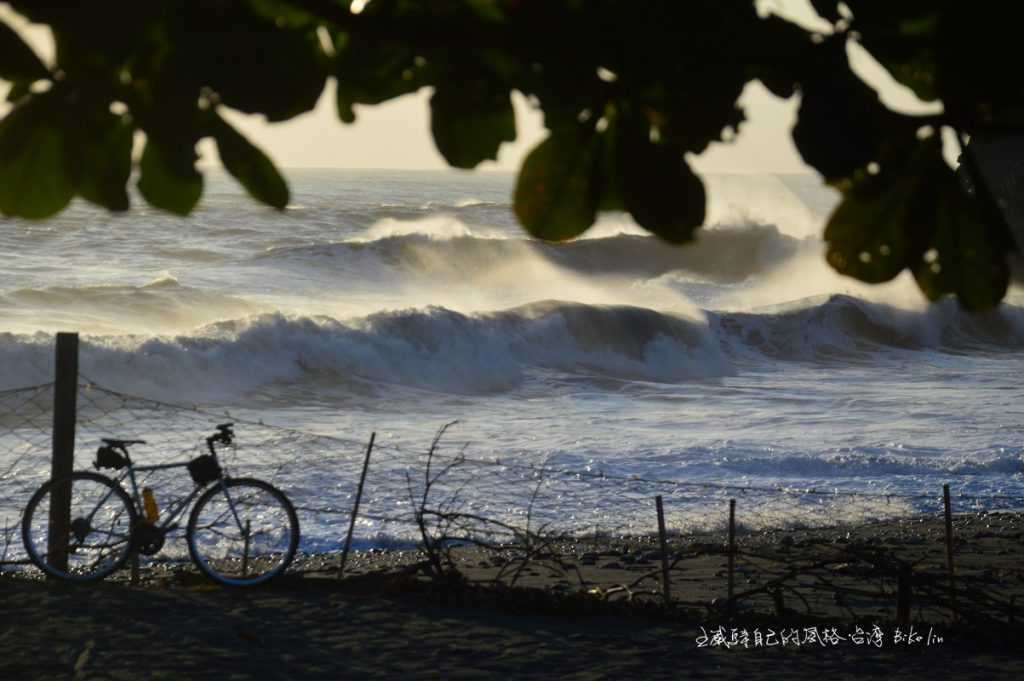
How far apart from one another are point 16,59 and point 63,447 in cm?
615

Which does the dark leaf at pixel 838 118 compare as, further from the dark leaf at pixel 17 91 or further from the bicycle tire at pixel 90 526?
the bicycle tire at pixel 90 526

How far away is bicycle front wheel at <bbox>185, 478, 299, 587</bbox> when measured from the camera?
7.26 m

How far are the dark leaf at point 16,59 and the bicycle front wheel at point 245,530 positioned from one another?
19.5ft

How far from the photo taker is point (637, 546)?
9.48m

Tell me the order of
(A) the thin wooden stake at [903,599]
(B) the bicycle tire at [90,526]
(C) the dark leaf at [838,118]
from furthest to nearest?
(B) the bicycle tire at [90,526] → (A) the thin wooden stake at [903,599] → (C) the dark leaf at [838,118]

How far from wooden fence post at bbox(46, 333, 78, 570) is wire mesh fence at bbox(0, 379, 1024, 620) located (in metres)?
0.25

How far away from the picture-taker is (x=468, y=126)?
1.53 metres

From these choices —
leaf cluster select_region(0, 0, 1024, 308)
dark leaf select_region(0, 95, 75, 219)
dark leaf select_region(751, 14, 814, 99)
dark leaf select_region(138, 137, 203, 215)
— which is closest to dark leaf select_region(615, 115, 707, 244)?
leaf cluster select_region(0, 0, 1024, 308)

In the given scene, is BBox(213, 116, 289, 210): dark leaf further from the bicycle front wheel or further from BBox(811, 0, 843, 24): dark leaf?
the bicycle front wheel

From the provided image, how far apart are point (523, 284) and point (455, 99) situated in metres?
34.0

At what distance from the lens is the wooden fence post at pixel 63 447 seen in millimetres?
7125

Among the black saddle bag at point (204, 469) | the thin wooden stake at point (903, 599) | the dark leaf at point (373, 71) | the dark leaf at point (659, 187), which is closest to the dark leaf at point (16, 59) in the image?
the dark leaf at point (373, 71)

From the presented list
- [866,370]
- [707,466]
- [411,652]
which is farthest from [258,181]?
[866,370]

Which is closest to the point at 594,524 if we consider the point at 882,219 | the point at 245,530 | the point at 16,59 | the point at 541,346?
the point at 245,530
